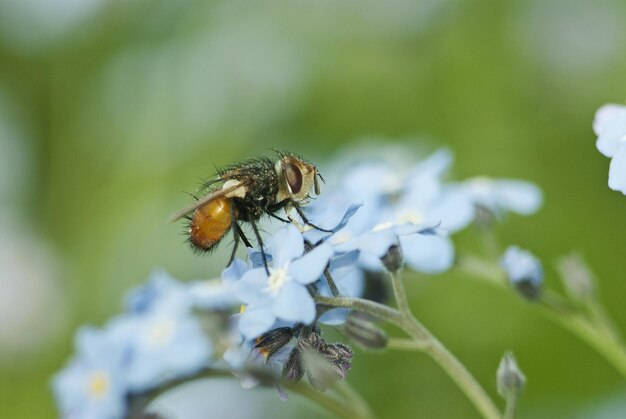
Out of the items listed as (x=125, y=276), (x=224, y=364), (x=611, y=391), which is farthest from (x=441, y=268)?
(x=125, y=276)

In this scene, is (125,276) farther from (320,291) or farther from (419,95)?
(320,291)

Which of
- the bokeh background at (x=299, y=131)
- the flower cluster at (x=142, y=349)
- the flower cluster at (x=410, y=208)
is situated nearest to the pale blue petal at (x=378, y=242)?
the flower cluster at (x=410, y=208)

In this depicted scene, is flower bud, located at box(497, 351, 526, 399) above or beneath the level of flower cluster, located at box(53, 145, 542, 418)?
beneath

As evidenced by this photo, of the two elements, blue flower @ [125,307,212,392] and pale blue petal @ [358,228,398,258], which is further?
blue flower @ [125,307,212,392]

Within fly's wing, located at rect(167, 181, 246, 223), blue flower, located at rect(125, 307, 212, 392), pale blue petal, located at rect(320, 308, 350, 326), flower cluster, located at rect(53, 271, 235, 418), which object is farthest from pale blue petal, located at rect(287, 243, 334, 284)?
blue flower, located at rect(125, 307, 212, 392)

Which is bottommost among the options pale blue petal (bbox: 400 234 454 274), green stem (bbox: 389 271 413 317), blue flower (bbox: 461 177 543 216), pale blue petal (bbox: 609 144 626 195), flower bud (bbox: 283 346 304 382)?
pale blue petal (bbox: 609 144 626 195)

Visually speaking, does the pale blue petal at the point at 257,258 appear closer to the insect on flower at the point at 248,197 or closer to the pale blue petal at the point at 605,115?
the insect on flower at the point at 248,197

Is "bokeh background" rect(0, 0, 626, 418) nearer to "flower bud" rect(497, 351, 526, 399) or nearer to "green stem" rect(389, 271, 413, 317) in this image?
"flower bud" rect(497, 351, 526, 399)
